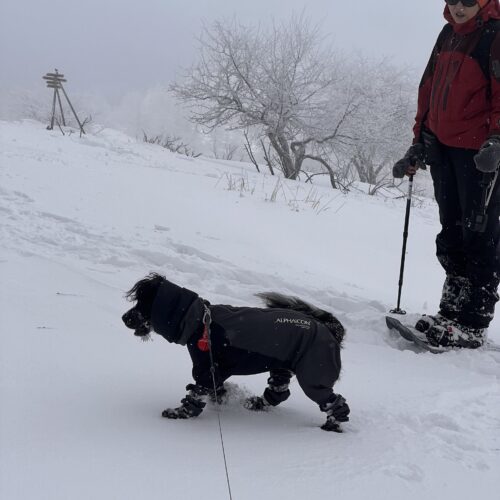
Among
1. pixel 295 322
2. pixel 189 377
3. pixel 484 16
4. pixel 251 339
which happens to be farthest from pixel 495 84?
pixel 189 377

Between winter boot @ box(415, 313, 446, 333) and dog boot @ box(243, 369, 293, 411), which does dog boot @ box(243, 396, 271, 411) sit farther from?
winter boot @ box(415, 313, 446, 333)

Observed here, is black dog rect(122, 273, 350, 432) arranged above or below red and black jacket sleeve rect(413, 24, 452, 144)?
below

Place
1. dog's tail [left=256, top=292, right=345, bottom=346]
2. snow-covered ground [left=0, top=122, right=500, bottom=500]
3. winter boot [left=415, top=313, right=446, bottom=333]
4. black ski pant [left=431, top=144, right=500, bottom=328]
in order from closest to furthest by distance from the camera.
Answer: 1. snow-covered ground [left=0, top=122, right=500, bottom=500]
2. dog's tail [left=256, top=292, right=345, bottom=346]
3. black ski pant [left=431, top=144, right=500, bottom=328]
4. winter boot [left=415, top=313, right=446, bottom=333]

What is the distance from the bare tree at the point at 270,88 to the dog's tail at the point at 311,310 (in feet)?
46.9

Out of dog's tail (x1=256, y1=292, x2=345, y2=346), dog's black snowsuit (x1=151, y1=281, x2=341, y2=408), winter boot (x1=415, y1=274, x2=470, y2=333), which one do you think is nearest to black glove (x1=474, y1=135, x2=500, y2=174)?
winter boot (x1=415, y1=274, x2=470, y2=333)

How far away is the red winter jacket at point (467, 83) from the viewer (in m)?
2.97

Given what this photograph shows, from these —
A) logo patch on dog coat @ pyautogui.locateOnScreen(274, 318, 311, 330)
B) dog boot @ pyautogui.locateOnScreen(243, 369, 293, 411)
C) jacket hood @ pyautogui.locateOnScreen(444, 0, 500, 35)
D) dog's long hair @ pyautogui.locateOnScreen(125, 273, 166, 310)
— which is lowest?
dog boot @ pyautogui.locateOnScreen(243, 369, 293, 411)

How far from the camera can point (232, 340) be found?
7.45 ft

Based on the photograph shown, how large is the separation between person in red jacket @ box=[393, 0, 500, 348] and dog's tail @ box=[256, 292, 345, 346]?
119cm

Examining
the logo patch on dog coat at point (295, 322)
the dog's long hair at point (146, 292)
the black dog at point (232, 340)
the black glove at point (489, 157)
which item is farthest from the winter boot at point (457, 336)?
the dog's long hair at point (146, 292)

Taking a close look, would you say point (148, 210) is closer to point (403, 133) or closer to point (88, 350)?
point (88, 350)

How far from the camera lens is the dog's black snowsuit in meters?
2.23

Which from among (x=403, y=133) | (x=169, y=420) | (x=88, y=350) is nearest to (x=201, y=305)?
(x=169, y=420)

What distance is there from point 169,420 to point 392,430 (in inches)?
35.6
